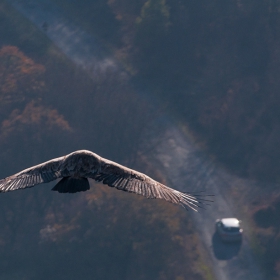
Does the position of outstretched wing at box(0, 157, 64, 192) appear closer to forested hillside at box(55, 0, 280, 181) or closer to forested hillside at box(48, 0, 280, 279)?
forested hillside at box(48, 0, 280, 279)

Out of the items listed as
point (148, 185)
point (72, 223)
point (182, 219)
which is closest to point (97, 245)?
point (72, 223)

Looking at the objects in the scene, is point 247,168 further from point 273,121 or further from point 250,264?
point 250,264

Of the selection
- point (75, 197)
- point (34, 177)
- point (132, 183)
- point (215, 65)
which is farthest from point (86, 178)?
point (215, 65)

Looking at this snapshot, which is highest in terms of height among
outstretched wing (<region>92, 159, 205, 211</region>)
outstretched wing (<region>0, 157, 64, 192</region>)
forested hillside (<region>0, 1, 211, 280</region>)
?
forested hillside (<region>0, 1, 211, 280</region>)

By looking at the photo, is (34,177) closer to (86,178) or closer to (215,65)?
(86,178)

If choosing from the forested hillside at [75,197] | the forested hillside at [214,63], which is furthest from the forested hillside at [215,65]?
the forested hillside at [75,197]

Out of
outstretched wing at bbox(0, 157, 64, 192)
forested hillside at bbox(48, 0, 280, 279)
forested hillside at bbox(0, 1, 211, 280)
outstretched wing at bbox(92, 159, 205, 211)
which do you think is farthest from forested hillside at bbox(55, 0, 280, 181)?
outstretched wing at bbox(0, 157, 64, 192)

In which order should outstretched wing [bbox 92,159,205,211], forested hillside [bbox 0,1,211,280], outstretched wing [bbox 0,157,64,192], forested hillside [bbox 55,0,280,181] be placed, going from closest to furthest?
1. outstretched wing [bbox 92,159,205,211]
2. outstretched wing [bbox 0,157,64,192]
3. forested hillside [bbox 0,1,211,280]
4. forested hillside [bbox 55,0,280,181]

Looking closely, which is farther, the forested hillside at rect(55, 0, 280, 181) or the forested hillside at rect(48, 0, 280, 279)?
the forested hillside at rect(55, 0, 280, 181)
